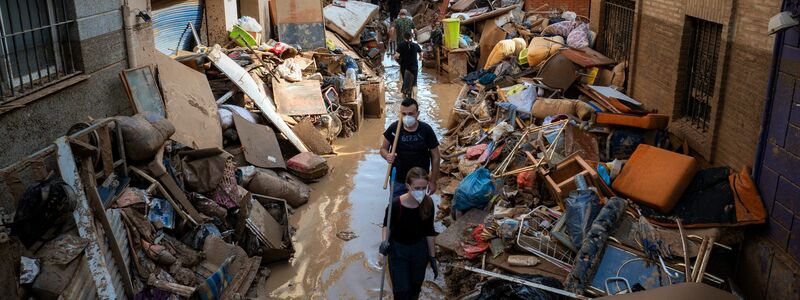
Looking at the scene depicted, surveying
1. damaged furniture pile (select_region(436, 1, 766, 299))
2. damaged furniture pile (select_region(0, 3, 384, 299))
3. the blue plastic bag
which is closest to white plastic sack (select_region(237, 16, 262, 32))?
damaged furniture pile (select_region(0, 3, 384, 299))

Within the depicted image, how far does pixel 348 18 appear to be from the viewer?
1908cm

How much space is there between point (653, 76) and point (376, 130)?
5722 millimetres

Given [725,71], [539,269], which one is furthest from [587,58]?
[539,269]

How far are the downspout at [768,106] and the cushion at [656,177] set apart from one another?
2.37 feet

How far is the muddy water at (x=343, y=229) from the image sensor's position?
746 cm

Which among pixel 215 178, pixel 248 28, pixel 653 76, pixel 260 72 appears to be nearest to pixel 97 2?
pixel 215 178

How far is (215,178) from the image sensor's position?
7.96 meters

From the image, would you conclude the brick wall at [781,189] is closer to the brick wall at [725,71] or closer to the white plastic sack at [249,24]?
the brick wall at [725,71]

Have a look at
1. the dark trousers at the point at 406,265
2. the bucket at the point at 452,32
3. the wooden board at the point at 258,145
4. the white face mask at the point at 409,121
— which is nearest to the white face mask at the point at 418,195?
the dark trousers at the point at 406,265

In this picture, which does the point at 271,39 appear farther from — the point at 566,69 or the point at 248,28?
the point at 566,69

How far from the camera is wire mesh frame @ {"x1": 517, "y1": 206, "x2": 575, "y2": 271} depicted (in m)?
6.89

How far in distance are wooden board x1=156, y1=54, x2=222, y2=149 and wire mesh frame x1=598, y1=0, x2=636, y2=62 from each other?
680cm

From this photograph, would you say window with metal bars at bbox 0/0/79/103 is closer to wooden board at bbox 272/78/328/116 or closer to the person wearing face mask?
the person wearing face mask

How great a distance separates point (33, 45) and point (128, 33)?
1772mm
